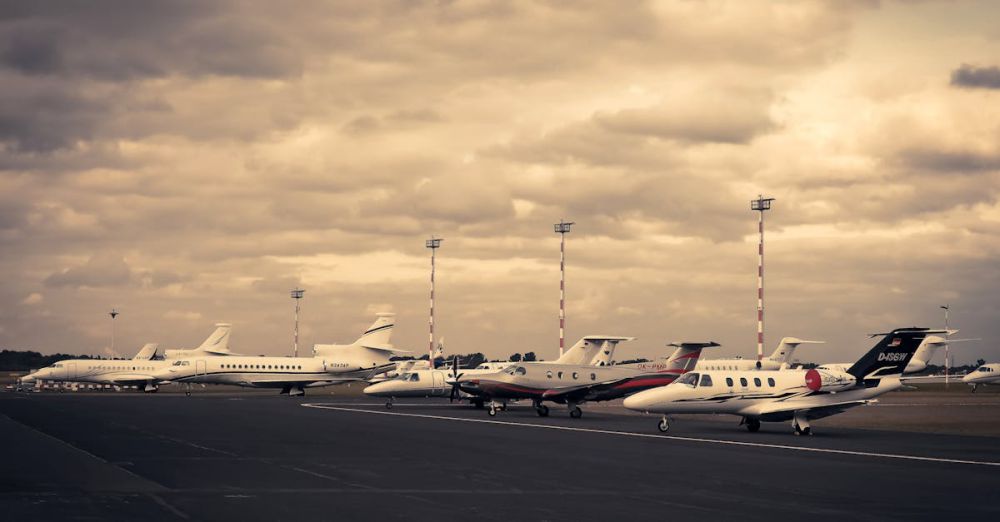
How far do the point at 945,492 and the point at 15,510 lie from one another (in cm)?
1818

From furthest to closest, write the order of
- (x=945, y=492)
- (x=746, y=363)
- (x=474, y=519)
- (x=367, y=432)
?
(x=746, y=363) → (x=367, y=432) → (x=945, y=492) → (x=474, y=519)

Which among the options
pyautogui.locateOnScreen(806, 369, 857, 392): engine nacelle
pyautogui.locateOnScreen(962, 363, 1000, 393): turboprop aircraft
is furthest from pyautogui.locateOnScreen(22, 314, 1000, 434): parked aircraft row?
pyautogui.locateOnScreen(962, 363, 1000, 393): turboprop aircraft

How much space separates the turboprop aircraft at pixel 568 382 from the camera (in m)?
58.7

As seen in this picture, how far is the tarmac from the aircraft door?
24.2 meters

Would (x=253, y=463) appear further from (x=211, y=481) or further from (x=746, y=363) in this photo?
(x=746, y=363)

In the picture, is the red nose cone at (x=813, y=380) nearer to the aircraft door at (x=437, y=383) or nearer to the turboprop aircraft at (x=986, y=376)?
the aircraft door at (x=437, y=383)

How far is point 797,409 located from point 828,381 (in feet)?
5.74

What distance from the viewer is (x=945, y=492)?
2281cm

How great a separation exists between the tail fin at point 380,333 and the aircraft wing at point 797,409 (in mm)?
70229

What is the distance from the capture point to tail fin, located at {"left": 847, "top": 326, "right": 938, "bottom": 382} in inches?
1722

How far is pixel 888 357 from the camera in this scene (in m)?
43.9

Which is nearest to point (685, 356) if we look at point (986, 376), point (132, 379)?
point (132, 379)

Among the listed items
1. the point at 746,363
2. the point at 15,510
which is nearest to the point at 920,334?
the point at 15,510

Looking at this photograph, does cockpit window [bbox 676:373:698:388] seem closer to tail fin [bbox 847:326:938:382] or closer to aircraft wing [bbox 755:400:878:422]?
aircraft wing [bbox 755:400:878:422]
